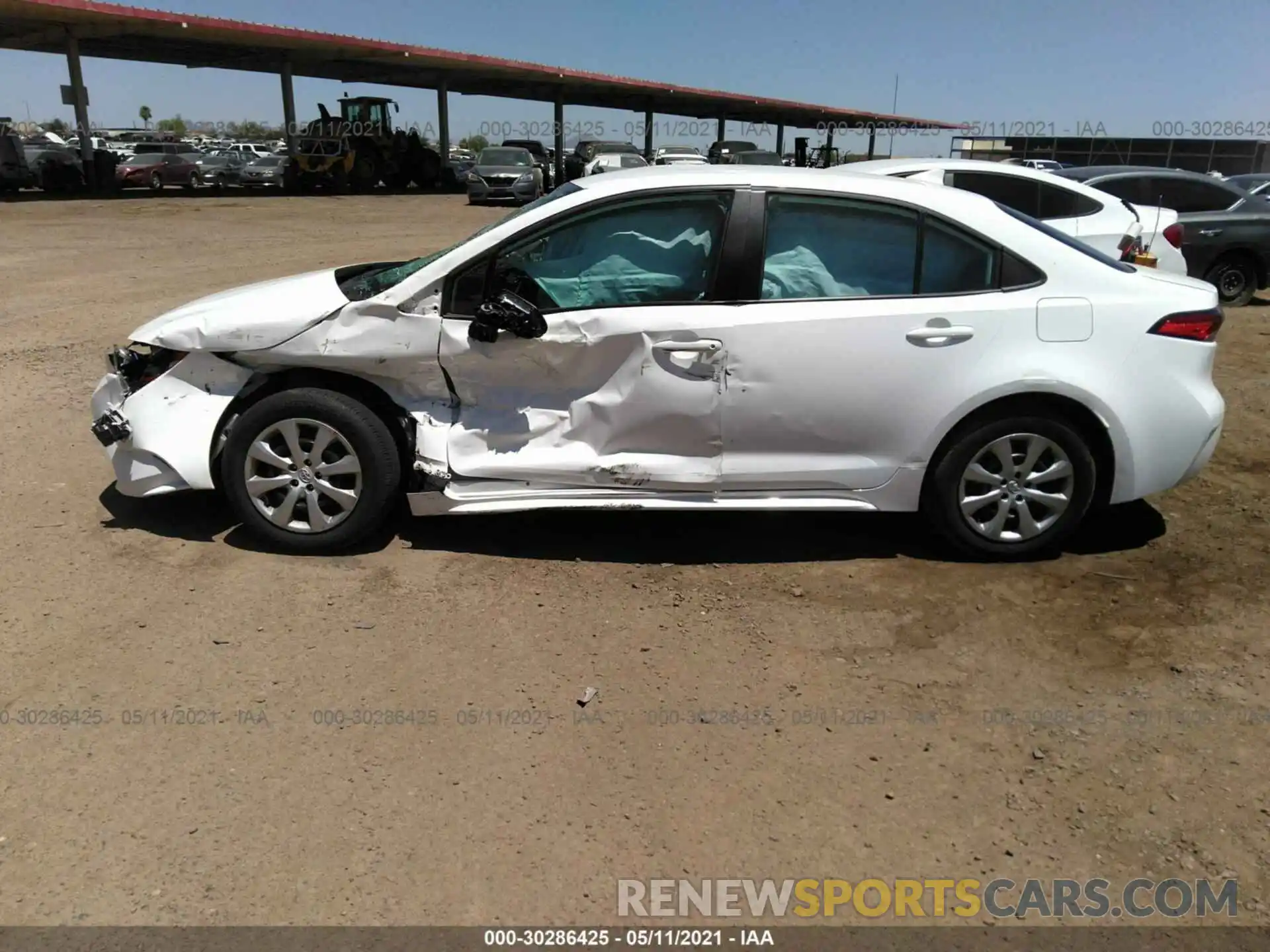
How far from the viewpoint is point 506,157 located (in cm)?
2684

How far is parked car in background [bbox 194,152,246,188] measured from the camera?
32969mm

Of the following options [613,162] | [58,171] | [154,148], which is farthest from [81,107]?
[613,162]

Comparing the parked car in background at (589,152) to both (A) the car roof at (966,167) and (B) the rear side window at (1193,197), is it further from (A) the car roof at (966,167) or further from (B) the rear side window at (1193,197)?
(A) the car roof at (966,167)

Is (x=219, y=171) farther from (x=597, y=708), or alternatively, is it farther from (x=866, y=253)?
(x=597, y=708)

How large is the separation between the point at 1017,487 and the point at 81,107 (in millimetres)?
30018

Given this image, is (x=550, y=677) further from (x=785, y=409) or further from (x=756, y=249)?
(x=756, y=249)

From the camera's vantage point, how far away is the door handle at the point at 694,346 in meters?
3.96

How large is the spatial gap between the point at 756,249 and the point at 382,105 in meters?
32.0

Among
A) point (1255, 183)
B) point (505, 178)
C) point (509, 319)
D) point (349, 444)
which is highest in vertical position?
point (505, 178)

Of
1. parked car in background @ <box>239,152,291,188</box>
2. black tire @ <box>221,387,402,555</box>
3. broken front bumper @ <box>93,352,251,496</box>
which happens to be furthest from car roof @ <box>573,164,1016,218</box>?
parked car in background @ <box>239,152,291,188</box>

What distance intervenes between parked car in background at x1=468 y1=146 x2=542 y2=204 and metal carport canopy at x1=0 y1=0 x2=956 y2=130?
233 inches

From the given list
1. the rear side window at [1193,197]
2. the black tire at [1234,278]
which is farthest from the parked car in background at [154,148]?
the black tire at [1234,278]

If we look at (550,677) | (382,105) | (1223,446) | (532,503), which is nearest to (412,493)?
(532,503)

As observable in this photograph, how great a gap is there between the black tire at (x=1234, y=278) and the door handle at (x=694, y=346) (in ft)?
32.2
